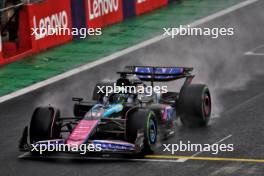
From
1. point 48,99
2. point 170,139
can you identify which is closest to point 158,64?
point 48,99

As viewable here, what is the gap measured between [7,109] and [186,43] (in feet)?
30.8

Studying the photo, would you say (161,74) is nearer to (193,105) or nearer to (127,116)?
(193,105)

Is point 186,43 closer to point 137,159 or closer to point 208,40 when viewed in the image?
point 208,40

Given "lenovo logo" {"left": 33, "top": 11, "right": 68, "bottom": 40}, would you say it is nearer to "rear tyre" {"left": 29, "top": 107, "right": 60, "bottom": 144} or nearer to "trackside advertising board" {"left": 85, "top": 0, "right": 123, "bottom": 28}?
"trackside advertising board" {"left": 85, "top": 0, "right": 123, "bottom": 28}

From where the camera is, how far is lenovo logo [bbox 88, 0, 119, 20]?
33312 mm

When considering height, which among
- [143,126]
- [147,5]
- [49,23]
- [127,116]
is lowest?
[143,126]

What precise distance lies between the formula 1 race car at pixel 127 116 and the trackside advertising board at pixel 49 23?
8839 mm

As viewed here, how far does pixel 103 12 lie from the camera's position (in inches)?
1341

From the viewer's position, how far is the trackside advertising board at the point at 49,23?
3070cm

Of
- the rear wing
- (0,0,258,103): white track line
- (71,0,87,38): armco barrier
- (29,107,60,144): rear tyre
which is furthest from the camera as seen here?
(71,0,87,38): armco barrier

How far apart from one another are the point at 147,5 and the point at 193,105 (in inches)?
635

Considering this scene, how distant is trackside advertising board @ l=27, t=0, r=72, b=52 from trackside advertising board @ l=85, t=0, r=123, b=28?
3.59 feet

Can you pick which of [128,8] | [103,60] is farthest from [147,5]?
[103,60]

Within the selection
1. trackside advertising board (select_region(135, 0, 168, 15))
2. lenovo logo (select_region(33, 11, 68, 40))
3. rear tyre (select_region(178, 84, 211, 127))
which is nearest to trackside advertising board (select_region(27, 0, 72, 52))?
lenovo logo (select_region(33, 11, 68, 40))
